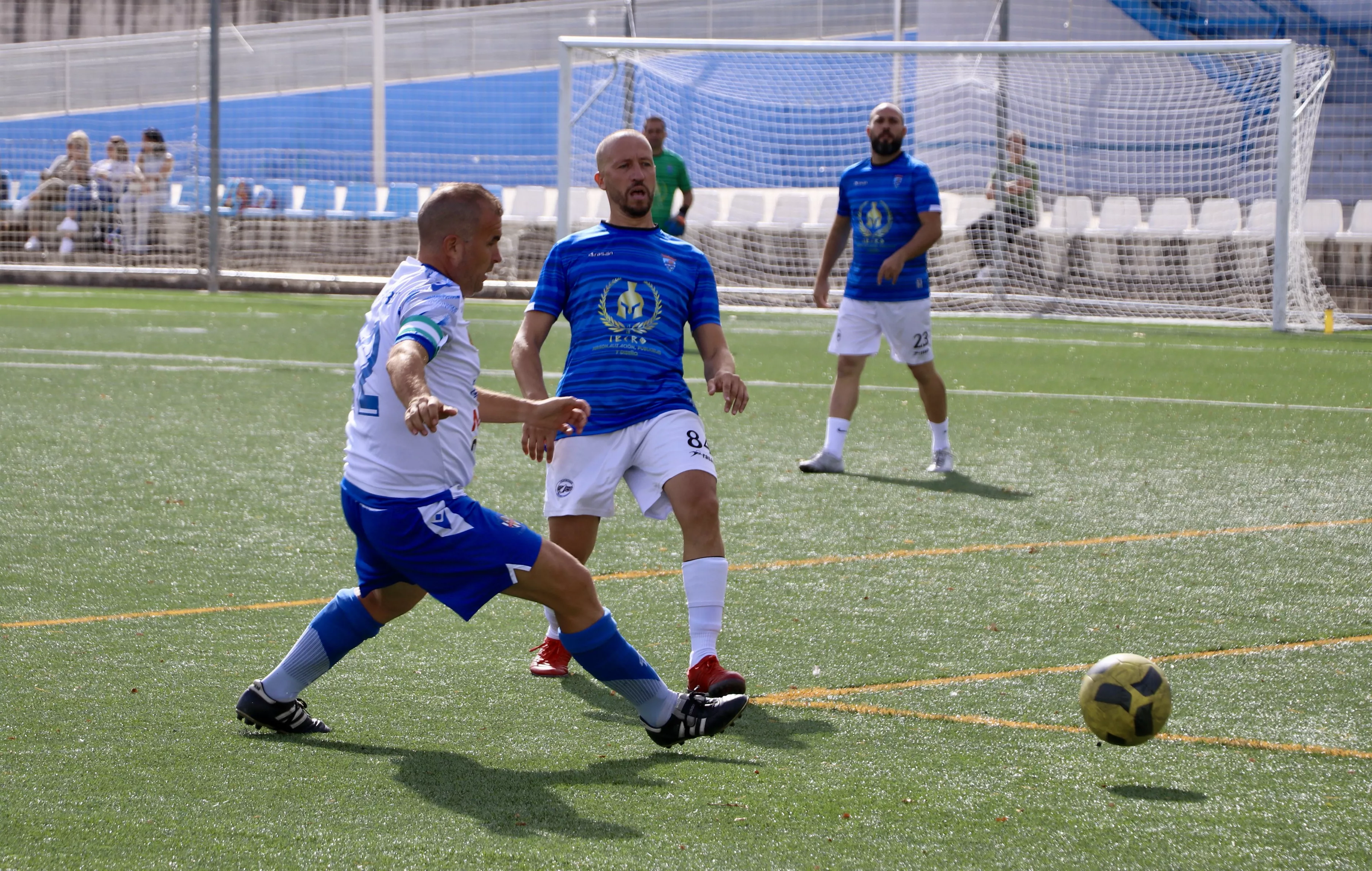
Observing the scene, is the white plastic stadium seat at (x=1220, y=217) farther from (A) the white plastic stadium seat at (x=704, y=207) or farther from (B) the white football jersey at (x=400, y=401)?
(B) the white football jersey at (x=400, y=401)

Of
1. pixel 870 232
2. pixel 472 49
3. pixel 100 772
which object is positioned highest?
pixel 472 49

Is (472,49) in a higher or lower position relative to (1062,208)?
higher

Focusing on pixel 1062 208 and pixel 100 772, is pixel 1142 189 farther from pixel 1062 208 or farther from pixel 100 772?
pixel 100 772

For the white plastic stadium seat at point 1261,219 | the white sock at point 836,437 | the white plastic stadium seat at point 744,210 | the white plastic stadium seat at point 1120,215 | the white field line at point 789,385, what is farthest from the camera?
the white plastic stadium seat at point 744,210

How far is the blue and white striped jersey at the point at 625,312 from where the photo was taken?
15.8ft

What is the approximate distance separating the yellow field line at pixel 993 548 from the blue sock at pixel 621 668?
1992 mm

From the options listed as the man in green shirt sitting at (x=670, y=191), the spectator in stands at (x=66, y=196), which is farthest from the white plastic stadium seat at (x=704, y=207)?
the spectator in stands at (x=66, y=196)

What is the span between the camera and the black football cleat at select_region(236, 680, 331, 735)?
3.98 metres

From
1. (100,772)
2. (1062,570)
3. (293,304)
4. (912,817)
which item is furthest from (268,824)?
(293,304)

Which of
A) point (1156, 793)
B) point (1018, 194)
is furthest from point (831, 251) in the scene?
point (1018, 194)

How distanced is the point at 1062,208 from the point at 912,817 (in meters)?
18.4

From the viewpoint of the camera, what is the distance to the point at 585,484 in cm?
480

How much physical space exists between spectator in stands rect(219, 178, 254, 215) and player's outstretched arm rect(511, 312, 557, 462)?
70.0 feet

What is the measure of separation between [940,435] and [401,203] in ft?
61.7
